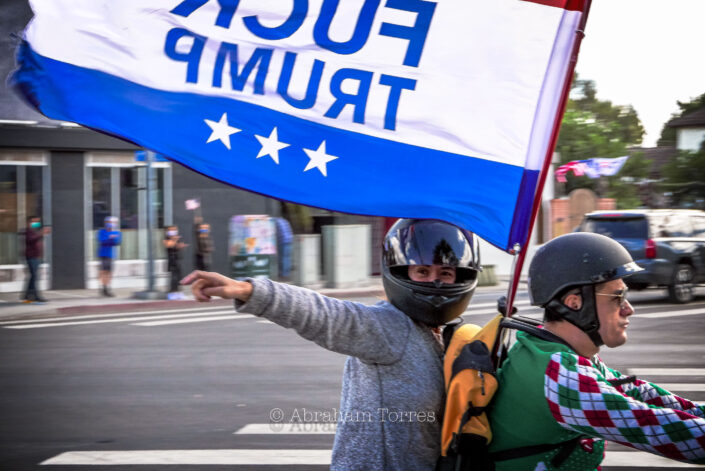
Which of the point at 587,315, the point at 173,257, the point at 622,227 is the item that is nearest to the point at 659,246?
the point at 622,227

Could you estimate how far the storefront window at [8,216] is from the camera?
2072 cm

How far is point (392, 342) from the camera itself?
98.7 inches

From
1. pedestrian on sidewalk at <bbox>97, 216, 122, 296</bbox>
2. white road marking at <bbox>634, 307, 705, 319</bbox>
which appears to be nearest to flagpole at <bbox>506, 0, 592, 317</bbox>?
white road marking at <bbox>634, 307, 705, 319</bbox>

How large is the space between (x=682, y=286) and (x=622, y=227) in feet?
5.35

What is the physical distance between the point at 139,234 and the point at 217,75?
20507 mm

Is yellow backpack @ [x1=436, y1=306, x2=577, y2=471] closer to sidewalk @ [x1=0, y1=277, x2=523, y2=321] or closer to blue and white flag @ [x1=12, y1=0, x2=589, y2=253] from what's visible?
blue and white flag @ [x1=12, y1=0, x2=589, y2=253]

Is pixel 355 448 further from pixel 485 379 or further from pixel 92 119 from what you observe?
pixel 92 119

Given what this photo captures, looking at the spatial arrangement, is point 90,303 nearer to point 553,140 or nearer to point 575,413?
point 553,140

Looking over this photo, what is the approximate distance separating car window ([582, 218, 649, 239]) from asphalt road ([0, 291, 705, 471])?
256cm

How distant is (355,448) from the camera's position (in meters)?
2.49

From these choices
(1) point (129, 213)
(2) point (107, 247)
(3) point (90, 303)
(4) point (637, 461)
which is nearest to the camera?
(4) point (637, 461)

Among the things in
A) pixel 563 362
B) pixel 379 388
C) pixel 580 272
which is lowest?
pixel 379 388

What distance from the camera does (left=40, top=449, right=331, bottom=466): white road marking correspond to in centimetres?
561

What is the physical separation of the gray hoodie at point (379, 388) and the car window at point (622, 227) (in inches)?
575
